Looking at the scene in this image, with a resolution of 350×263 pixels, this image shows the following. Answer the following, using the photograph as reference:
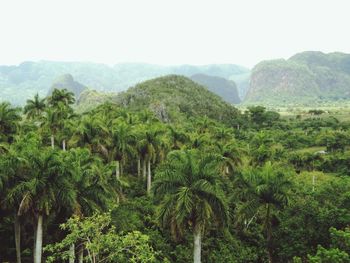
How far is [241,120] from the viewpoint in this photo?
132875 mm

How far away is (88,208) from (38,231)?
3.65 m

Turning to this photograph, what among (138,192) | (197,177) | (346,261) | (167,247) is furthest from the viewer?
(138,192)

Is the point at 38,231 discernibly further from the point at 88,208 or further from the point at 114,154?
the point at 114,154

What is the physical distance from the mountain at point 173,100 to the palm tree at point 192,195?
256 feet

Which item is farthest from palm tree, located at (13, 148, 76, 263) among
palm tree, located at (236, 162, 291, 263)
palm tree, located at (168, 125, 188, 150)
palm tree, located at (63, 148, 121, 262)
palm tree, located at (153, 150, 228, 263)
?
palm tree, located at (168, 125, 188, 150)

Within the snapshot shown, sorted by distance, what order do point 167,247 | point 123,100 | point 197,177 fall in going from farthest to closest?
point 123,100 < point 167,247 < point 197,177

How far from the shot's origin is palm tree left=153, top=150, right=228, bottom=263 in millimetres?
23375

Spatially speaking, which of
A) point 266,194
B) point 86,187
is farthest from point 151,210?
point 266,194

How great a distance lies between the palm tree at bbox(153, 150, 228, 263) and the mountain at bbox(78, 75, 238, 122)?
7811cm

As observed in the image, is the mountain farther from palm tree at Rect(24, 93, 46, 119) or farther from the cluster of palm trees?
the cluster of palm trees

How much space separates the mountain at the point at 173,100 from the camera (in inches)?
4283

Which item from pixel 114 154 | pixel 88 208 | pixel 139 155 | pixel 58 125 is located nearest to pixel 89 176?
pixel 88 208

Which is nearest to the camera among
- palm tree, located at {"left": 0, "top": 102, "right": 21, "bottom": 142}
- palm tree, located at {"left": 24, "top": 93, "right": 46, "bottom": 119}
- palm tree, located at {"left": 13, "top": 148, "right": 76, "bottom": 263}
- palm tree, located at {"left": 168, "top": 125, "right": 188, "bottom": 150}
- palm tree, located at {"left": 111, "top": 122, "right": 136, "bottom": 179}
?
palm tree, located at {"left": 13, "top": 148, "right": 76, "bottom": 263}

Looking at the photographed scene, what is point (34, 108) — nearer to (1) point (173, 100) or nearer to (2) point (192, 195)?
(2) point (192, 195)
